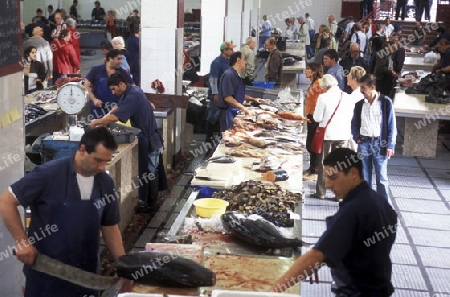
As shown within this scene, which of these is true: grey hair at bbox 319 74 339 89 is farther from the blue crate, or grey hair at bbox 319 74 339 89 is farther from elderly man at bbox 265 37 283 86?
elderly man at bbox 265 37 283 86

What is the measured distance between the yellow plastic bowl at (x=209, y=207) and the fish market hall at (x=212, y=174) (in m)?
0.01

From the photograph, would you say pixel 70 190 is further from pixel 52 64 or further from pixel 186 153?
pixel 52 64

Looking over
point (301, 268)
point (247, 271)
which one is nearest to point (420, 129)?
point (247, 271)

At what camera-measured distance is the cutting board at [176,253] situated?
3793mm

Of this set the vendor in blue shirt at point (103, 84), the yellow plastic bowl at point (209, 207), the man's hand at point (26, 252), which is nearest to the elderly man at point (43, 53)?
the vendor in blue shirt at point (103, 84)

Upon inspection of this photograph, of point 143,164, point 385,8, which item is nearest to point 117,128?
point 143,164

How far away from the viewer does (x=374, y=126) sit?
7.68 m

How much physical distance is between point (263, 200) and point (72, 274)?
6.60 ft

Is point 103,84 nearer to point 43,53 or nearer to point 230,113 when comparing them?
point 230,113

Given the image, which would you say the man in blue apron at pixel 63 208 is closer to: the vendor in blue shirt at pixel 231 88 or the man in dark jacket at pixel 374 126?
the man in dark jacket at pixel 374 126

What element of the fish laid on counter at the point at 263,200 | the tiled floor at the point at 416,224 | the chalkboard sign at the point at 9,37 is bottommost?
the tiled floor at the point at 416,224

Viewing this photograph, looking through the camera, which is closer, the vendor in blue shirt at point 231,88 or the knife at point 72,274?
the knife at point 72,274

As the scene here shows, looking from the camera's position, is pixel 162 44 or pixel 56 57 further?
pixel 56 57

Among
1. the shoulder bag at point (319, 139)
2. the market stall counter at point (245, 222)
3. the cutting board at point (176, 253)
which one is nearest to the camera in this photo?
the cutting board at point (176, 253)
